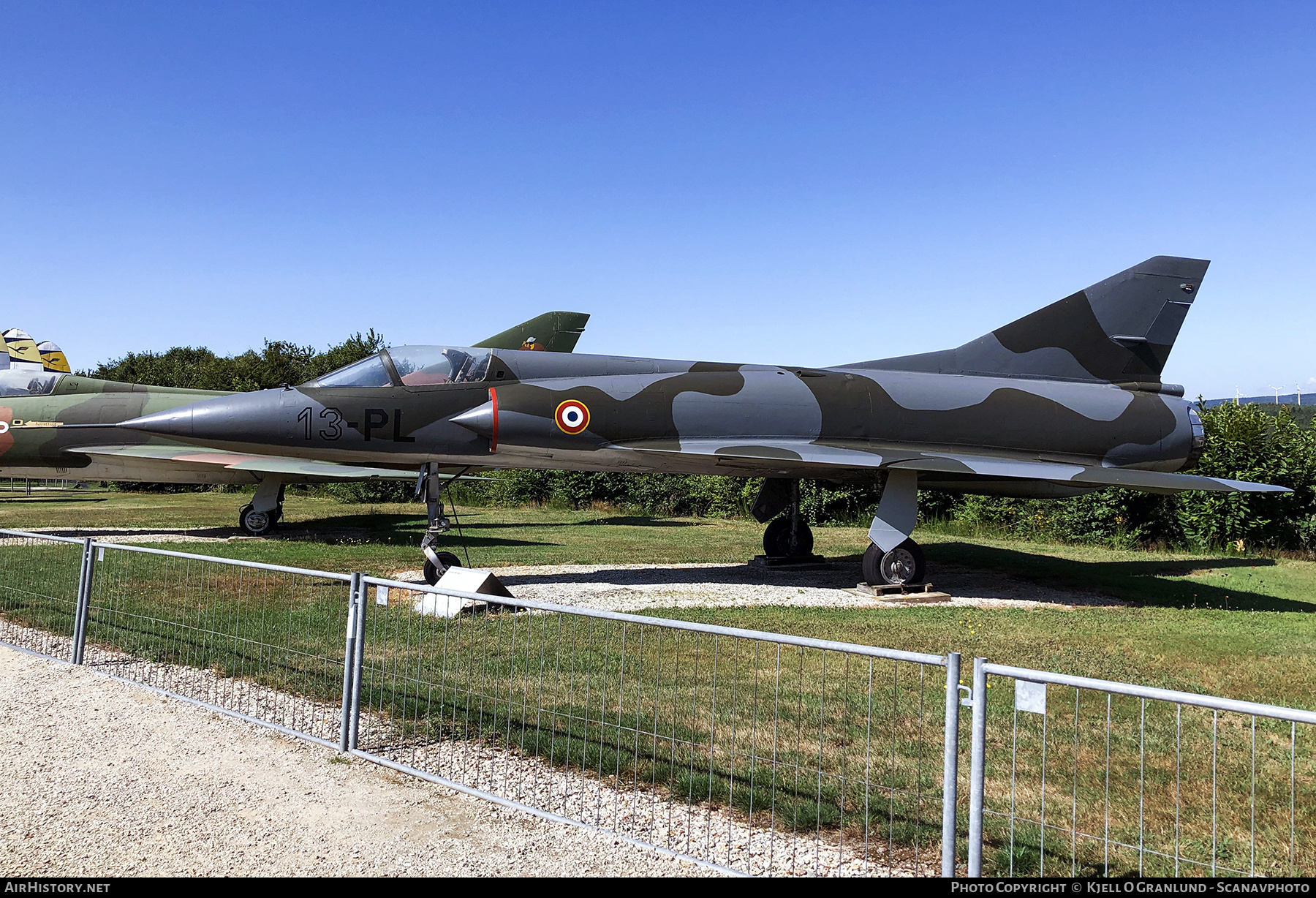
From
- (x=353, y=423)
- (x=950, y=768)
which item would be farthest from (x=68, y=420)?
(x=950, y=768)

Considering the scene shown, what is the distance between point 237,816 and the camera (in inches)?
159

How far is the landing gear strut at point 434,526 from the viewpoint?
1127cm

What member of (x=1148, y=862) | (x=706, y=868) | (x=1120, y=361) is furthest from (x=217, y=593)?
(x=1120, y=361)

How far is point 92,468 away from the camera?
19.2m

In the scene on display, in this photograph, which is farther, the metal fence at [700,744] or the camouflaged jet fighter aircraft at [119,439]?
the camouflaged jet fighter aircraft at [119,439]

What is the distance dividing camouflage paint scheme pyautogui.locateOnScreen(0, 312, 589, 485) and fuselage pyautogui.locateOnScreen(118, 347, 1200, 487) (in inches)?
279

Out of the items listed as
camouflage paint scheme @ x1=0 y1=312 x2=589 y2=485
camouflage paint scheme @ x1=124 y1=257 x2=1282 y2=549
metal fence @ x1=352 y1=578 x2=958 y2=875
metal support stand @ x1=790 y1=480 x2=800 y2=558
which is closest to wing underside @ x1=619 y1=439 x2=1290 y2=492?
camouflage paint scheme @ x1=124 y1=257 x2=1282 y2=549

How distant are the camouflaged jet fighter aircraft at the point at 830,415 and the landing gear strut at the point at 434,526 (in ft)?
0.14

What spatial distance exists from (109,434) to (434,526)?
11402mm

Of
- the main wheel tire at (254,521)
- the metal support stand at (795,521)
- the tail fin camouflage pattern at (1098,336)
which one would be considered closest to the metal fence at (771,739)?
the metal support stand at (795,521)

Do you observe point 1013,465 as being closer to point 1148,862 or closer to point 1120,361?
point 1120,361

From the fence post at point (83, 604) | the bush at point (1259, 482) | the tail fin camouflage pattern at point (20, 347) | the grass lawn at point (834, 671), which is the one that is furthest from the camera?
the tail fin camouflage pattern at point (20, 347)

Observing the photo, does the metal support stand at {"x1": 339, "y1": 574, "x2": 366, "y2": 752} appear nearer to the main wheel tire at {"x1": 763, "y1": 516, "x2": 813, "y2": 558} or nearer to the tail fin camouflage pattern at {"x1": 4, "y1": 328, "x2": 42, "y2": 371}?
the main wheel tire at {"x1": 763, "y1": 516, "x2": 813, "y2": 558}

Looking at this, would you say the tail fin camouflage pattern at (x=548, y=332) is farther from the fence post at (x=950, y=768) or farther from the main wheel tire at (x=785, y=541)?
the fence post at (x=950, y=768)
